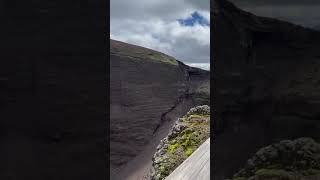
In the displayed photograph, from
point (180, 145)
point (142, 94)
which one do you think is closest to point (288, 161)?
point (180, 145)

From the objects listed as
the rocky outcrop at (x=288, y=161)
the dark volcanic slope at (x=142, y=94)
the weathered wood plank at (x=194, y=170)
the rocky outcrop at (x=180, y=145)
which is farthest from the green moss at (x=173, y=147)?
the rocky outcrop at (x=288, y=161)

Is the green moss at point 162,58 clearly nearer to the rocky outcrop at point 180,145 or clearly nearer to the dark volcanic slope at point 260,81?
the rocky outcrop at point 180,145

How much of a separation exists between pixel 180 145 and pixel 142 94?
3370 millimetres

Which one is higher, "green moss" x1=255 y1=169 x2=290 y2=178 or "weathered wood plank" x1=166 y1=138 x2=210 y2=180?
"green moss" x1=255 y1=169 x2=290 y2=178

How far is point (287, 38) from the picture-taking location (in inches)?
71.9

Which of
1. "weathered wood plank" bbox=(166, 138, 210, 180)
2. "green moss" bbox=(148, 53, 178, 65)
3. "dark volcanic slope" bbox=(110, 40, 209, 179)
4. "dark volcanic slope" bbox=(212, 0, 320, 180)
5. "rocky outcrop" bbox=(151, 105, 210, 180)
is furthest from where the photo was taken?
"green moss" bbox=(148, 53, 178, 65)

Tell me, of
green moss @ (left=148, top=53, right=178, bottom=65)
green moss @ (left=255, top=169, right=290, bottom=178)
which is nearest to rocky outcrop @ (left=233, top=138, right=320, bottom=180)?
green moss @ (left=255, top=169, right=290, bottom=178)

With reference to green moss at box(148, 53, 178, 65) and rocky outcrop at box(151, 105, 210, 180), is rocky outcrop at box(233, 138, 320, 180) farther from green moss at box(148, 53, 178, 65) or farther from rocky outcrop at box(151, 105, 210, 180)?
green moss at box(148, 53, 178, 65)

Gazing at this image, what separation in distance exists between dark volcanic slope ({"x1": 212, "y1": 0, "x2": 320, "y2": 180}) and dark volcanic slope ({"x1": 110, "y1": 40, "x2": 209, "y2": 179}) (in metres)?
5.35

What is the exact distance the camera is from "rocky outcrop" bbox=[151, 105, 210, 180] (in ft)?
15.8
